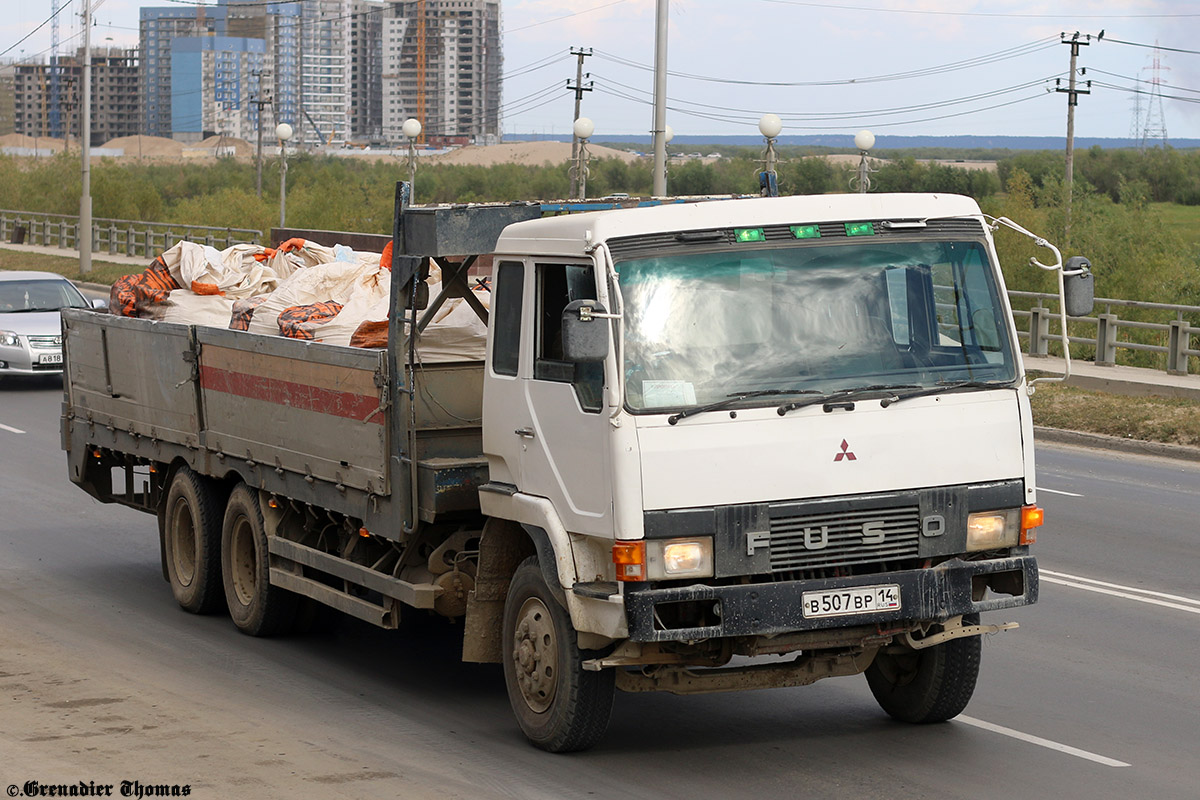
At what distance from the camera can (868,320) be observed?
657 cm

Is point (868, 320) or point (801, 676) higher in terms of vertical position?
point (868, 320)

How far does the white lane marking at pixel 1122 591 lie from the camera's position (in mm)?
9906

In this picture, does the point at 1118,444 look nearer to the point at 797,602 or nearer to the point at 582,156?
the point at 582,156

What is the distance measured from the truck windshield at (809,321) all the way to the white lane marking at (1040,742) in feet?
5.27

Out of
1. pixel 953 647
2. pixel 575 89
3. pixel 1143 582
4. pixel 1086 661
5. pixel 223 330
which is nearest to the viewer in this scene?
pixel 953 647

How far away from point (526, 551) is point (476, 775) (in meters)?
1.10

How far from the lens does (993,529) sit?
6562 millimetres

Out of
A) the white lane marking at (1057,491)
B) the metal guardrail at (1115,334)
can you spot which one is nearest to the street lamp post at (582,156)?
the metal guardrail at (1115,334)

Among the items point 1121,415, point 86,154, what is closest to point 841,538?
point 1121,415

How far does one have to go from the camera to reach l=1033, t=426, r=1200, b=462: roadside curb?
18016 millimetres

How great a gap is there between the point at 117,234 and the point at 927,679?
50294 mm

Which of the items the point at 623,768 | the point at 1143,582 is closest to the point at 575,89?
the point at 1143,582

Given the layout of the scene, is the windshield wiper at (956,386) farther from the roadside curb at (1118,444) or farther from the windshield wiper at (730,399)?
the roadside curb at (1118,444)

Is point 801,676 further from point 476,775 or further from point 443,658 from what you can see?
point 443,658
